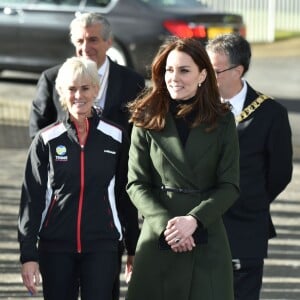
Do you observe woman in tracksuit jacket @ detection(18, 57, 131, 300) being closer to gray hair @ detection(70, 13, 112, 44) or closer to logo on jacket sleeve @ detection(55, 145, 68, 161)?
logo on jacket sleeve @ detection(55, 145, 68, 161)

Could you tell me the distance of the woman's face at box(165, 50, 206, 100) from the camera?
5086 millimetres

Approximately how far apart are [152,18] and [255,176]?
9197 mm

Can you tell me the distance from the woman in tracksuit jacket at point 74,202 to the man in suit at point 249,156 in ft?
2.33

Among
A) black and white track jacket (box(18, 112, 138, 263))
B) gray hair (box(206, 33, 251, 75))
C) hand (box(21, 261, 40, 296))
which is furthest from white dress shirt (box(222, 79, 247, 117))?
hand (box(21, 261, 40, 296))

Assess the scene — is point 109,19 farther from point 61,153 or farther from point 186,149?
point 186,149

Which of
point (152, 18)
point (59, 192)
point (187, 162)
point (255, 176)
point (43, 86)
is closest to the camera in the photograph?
point (187, 162)

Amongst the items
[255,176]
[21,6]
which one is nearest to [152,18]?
[21,6]

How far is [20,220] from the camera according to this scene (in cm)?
550

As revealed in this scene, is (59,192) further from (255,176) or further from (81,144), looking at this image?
(255,176)

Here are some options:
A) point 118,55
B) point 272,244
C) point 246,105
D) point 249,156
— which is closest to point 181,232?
point 249,156

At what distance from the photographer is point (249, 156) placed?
232 inches

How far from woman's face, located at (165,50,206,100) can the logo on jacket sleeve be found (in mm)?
607

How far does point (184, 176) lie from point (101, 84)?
163cm

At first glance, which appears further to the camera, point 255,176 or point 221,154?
point 255,176
